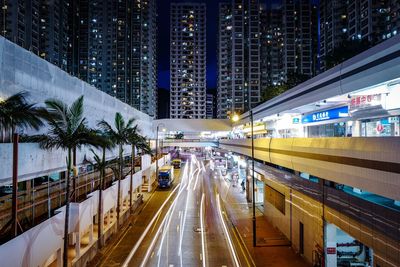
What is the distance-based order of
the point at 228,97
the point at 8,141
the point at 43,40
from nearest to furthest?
the point at 8,141
the point at 43,40
the point at 228,97

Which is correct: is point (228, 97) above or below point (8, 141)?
above

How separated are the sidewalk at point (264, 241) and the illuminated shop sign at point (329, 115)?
833 centimetres

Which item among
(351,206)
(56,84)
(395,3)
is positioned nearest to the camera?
(351,206)

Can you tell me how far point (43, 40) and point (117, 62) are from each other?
110 ft

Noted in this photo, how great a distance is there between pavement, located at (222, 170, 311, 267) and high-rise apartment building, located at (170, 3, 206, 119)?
104 meters

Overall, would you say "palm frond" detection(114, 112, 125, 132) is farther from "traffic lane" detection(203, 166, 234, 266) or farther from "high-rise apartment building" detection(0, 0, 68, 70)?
"high-rise apartment building" detection(0, 0, 68, 70)

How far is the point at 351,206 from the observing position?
1291 centimetres

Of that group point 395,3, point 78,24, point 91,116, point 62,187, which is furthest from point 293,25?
point 62,187

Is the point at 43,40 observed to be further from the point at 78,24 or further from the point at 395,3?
the point at 395,3

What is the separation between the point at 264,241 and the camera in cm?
2183

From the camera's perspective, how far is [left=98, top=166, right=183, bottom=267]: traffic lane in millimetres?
18406

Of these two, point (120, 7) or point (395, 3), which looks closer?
point (395, 3)

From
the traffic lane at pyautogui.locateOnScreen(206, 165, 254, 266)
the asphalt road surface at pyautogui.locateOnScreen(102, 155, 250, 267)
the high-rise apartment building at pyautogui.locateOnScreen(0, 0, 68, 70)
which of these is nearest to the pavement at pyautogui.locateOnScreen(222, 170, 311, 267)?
the traffic lane at pyautogui.locateOnScreen(206, 165, 254, 266)

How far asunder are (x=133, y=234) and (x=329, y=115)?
1616 cm
